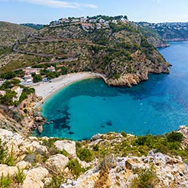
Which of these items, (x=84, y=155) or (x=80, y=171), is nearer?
(x=80, y=171)

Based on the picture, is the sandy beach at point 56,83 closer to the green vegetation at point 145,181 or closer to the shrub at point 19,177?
the shrub at point 19,177

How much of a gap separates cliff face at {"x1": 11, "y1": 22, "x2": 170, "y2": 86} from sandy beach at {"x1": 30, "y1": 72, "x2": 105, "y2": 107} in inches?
170

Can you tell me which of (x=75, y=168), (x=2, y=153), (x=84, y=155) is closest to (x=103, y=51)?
(x=84, y=155)

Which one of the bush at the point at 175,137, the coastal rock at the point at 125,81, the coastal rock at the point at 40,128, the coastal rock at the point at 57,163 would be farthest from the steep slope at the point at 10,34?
the coastal rock at the point at 57,163

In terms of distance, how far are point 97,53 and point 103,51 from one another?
10.1ft

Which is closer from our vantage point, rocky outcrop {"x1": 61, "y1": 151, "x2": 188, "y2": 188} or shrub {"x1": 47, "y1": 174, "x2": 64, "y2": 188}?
rocky outcrop {"x1": 61, "y1": 151, "x2": 188, "y2": 188}

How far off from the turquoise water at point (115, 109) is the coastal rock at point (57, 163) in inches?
960

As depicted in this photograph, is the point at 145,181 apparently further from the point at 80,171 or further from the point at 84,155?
the point at 84,155

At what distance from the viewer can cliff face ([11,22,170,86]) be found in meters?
68.9

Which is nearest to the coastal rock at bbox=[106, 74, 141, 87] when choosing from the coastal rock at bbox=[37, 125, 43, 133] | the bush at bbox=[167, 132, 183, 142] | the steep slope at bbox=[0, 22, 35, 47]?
the coastal rock at bbox=[37, 125, 43, 133]

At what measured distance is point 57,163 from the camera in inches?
371

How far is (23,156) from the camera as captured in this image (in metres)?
9.70

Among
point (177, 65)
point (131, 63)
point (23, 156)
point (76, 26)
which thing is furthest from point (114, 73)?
point (23, 156)

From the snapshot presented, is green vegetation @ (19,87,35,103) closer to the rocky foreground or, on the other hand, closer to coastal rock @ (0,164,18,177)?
the rocky foreground
